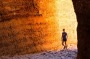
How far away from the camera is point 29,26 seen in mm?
15031

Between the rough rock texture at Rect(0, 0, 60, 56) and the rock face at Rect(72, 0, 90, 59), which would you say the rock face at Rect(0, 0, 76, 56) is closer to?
the rough rock texture at Rect(0, 0, 60, 56)

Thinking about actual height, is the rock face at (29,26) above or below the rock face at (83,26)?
below

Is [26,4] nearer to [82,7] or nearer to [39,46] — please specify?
[39,46]

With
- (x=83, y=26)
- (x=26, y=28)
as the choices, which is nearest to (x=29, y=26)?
(x=26, y=28)

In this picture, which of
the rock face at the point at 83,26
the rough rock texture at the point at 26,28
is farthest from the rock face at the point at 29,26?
the rock face at the point at 83,26

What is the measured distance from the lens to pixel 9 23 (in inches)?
567

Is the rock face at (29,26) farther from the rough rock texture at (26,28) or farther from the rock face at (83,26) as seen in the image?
the rock face at (83,26)

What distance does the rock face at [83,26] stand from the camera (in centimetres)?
386

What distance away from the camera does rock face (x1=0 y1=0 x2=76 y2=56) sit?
14.2 m

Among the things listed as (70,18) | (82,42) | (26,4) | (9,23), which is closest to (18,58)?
(9,23)

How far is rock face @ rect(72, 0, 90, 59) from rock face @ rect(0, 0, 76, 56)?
1014cm

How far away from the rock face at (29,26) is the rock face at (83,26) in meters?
10.1

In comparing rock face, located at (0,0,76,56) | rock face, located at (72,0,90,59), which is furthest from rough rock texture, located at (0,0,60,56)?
rock face, located at (72,0,90,59)

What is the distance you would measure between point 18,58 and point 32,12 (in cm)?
303
